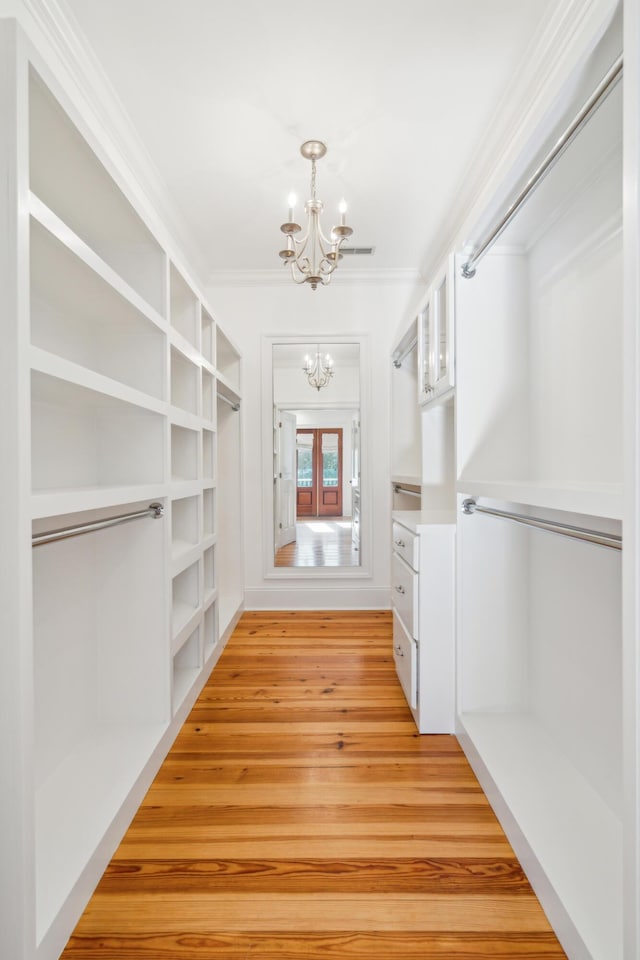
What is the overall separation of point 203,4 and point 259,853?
Result: 275 cm

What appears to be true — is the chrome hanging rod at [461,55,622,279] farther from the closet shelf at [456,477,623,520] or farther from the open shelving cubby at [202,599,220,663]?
the open shelving cubby at [202,599,220,663]

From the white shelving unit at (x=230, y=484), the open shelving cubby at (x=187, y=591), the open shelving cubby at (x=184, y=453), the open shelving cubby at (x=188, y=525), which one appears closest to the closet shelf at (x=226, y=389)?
the white shelving unit at (x=230, y=484)

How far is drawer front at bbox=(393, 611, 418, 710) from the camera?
2.12 m

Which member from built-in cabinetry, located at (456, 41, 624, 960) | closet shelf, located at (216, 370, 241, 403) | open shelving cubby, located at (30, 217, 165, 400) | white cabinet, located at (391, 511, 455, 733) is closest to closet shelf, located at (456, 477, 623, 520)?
built-in cabinetry, located at (456, 41, 624, 960)

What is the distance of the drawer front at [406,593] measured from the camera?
2125 millimetres

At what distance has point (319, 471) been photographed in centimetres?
415

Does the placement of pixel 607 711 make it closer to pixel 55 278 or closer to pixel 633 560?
pixel 633 560

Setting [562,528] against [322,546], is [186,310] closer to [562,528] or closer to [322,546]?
[562,528]

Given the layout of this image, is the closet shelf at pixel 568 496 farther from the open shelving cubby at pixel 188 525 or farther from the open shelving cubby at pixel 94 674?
the open shelving cubby at pixel 188 525

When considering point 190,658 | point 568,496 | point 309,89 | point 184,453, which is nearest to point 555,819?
point 568,496

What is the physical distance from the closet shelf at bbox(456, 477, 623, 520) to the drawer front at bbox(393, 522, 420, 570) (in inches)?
16.2

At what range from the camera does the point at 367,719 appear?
223cm

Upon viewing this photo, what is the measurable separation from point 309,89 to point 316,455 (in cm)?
247

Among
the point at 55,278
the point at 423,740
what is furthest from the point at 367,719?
the point at 55,278
